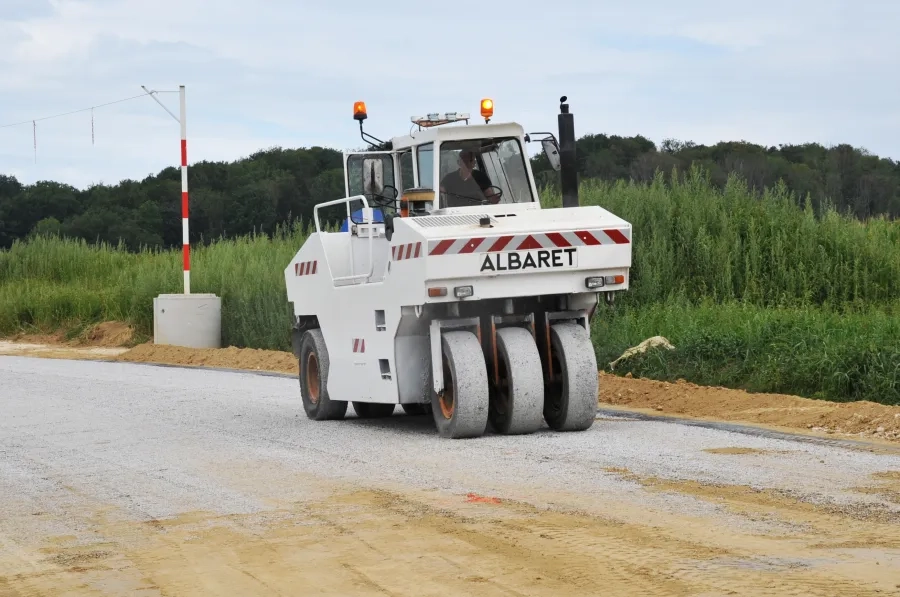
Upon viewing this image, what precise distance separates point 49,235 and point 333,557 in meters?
37.6

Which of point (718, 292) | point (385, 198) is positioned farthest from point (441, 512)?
point (718, 292)

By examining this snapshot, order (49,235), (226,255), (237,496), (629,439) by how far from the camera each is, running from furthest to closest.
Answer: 1. (49,235)
2. (226,255)
3. (629,439)
4. (237,496)

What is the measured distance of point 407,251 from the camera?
11.2 m

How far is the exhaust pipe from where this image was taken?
11.9 meters

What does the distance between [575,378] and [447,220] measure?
5.67 ft

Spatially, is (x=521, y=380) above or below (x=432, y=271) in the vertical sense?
below

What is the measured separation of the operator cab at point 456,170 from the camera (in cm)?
1230

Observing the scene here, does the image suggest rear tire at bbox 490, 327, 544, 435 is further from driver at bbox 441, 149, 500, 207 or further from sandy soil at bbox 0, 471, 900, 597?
sandy soil at bbox 0, 471, 900, 597

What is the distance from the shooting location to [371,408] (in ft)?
45.8

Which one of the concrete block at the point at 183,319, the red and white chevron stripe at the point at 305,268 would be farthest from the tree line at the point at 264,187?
the red and white chevron stripe at the point at 305,268

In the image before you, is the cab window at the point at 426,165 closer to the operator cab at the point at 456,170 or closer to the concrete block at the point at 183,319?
the operator cab at the point at 456,170

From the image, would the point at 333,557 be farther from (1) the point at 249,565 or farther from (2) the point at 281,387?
(2) the point at 281,387

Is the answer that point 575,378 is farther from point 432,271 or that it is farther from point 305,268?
point 305,268

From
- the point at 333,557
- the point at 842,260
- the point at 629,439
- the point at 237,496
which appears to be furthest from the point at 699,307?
the point at 333,557
